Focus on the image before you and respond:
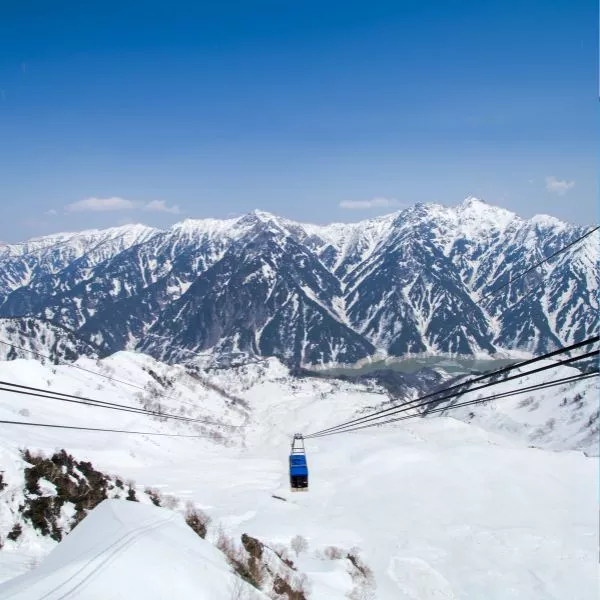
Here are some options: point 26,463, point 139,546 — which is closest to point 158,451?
point 26,463

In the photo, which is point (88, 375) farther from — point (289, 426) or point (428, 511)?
point (428, 511)

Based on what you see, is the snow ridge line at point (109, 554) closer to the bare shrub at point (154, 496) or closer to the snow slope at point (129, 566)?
the snow slope at point (129, 566)

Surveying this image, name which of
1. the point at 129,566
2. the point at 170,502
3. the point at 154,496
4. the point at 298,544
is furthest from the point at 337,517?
the point at 129,566

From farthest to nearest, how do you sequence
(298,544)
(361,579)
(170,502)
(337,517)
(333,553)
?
(337,517), (170,502), (298,544), (333,553), (361,579)

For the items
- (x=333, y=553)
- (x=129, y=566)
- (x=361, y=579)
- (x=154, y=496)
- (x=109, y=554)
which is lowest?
(x=333, y=553)

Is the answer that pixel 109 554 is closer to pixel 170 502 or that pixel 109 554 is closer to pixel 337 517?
pixel 170 502

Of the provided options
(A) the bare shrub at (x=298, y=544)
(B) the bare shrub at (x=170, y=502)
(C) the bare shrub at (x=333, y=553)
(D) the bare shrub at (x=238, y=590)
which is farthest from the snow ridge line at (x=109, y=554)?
(B) the bare shrub at (x=170, y=502)
